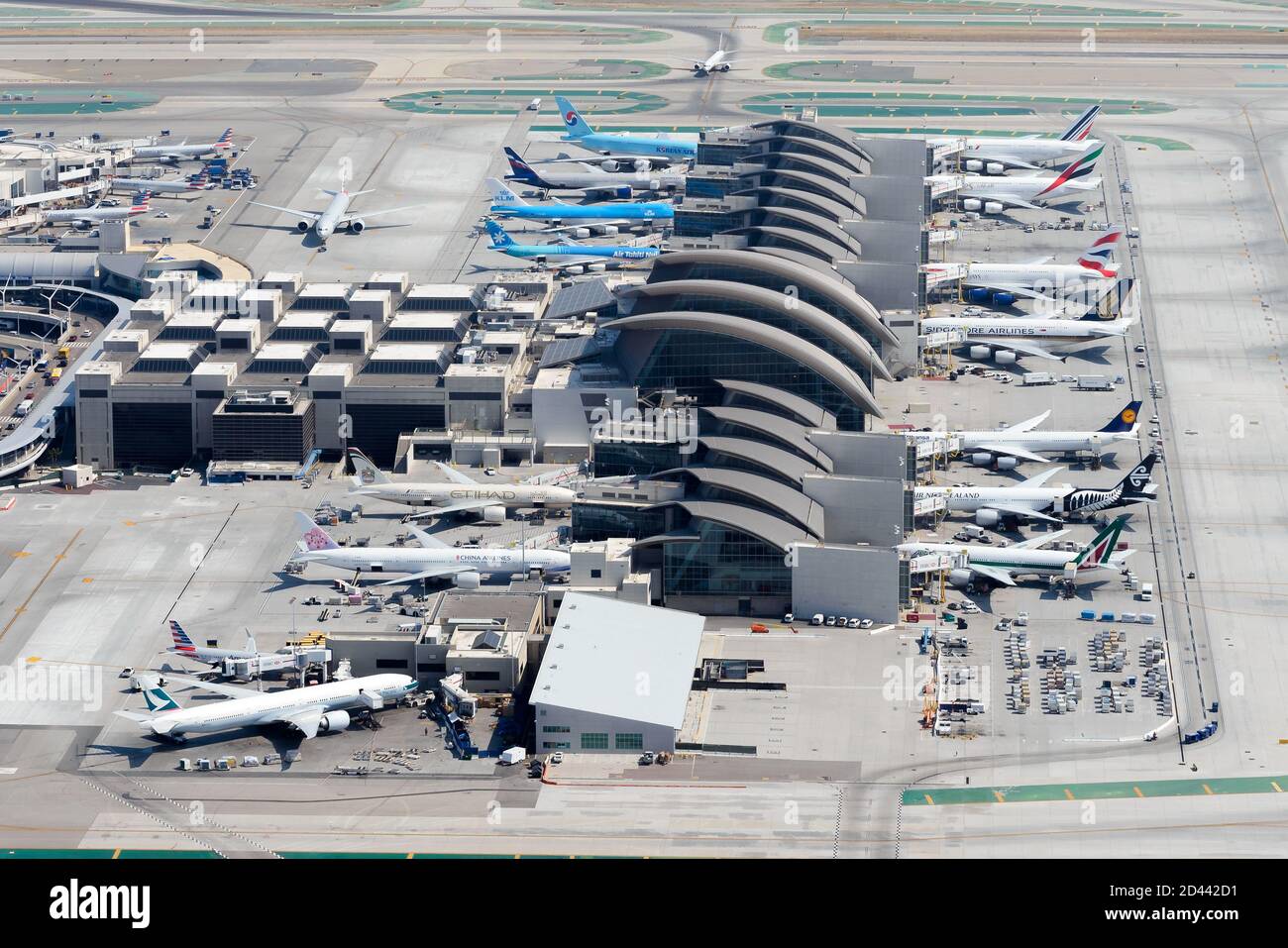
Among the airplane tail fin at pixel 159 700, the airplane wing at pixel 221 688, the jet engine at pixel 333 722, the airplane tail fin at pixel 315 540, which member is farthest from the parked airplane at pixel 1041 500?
the airplane tail fin at pixel 159 700

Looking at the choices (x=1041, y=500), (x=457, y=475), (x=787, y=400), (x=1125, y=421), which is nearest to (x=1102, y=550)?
(x=1041, y=500)

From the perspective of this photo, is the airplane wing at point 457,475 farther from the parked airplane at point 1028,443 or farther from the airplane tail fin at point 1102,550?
the airplane tail fin at point 1102,550

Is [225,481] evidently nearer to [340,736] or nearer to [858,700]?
[340,736]

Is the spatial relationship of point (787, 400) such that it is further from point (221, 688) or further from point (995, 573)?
point (221, 688)

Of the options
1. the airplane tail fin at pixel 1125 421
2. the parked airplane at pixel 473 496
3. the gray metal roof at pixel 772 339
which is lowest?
the parked airplane at pixel 473 496

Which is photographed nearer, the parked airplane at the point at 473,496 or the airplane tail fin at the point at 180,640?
the airplane tail fin at the point at 180,640
